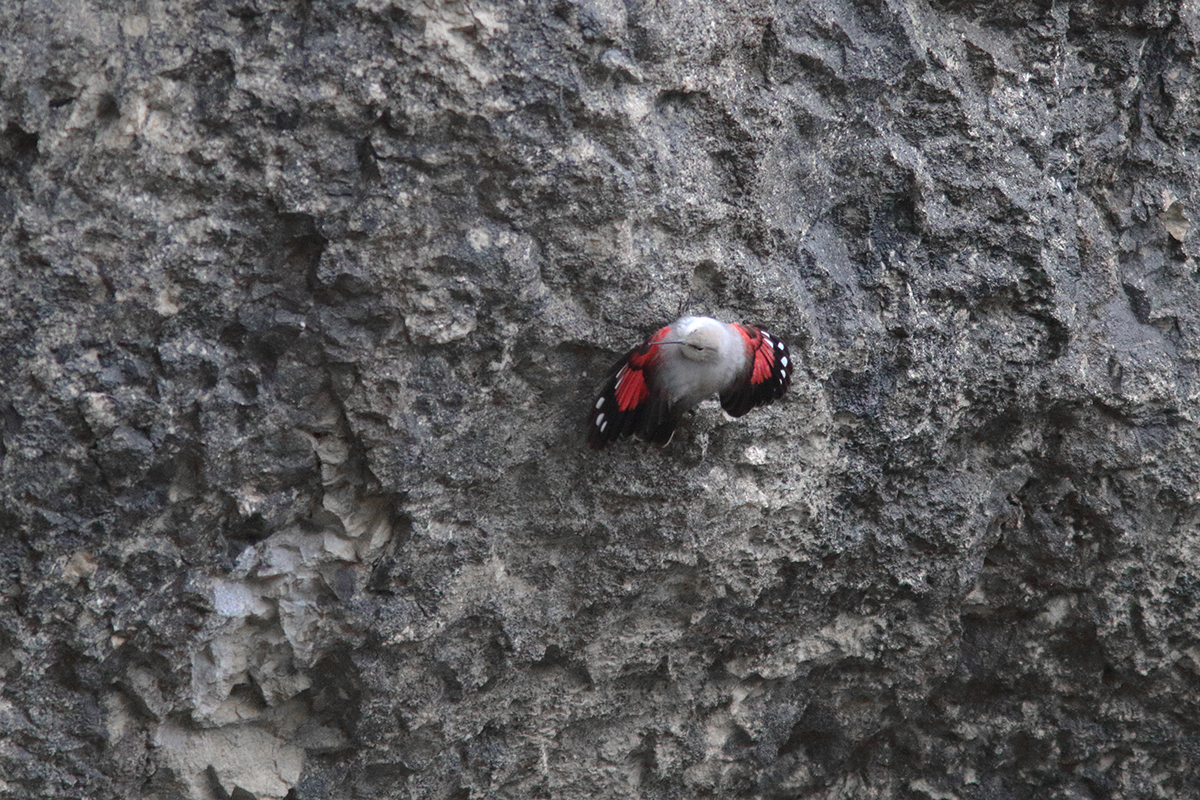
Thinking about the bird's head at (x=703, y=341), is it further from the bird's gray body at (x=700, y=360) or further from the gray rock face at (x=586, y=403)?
the gray rock face at (x=586, y=403)

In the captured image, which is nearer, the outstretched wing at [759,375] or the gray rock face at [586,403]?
the gray rock face at [586,403]

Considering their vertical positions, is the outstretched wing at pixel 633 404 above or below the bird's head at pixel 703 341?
below

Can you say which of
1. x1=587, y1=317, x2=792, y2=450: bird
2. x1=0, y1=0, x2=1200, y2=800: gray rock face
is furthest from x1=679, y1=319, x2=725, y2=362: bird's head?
x1=0, y1=0, x2=1200, y2=800: gray rock face

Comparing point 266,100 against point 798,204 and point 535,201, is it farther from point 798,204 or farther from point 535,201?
point 798,204

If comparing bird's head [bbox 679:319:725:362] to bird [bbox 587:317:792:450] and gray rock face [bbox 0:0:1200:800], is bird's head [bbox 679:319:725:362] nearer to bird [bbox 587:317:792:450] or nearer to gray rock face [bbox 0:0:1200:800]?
bird [bbox 587:317:792:450]

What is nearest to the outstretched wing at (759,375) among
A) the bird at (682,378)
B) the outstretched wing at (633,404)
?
the bird at (682,378)

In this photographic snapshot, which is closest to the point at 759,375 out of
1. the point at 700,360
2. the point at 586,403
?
the point at 700,360

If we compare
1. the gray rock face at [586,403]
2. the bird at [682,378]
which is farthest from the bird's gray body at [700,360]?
the gray rock face at [586,403]

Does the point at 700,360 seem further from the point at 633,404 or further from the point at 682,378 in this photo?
the point at 633,404
